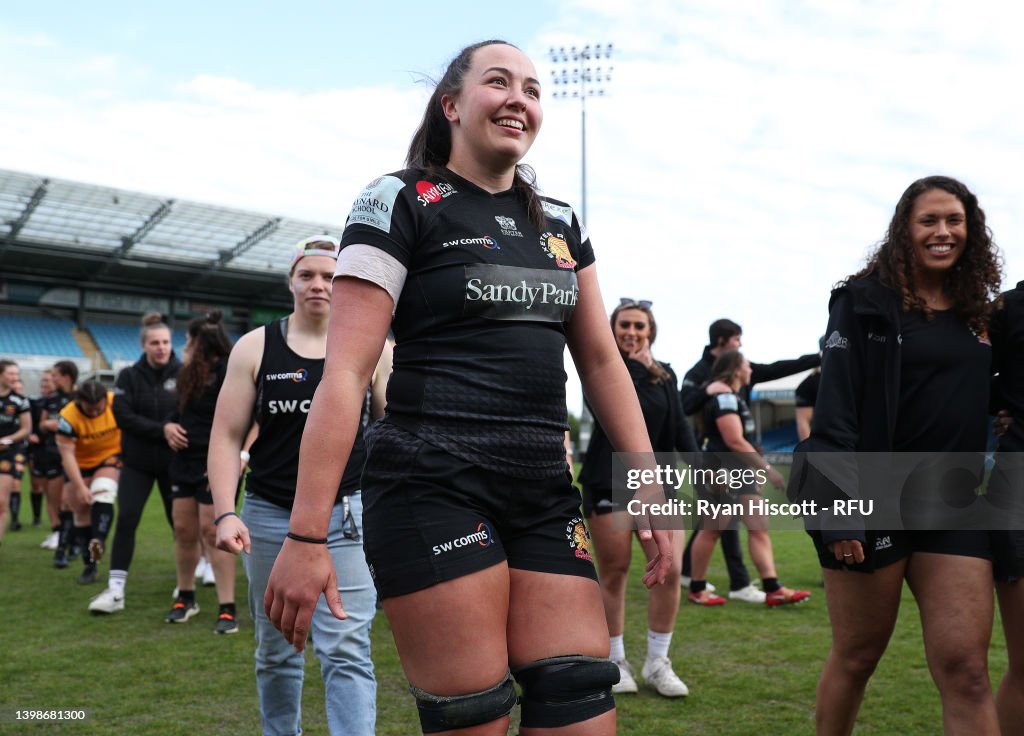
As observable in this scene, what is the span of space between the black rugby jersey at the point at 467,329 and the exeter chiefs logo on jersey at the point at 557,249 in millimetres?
68

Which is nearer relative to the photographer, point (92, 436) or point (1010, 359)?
point (1010, 359)

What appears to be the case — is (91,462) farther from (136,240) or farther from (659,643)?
(136,240)

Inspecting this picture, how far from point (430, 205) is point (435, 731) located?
1.17m

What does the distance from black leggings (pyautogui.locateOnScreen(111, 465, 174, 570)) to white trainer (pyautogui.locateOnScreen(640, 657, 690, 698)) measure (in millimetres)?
4156

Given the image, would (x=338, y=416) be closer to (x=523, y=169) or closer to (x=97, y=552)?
(x=523, y=169)

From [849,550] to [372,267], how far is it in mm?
1826

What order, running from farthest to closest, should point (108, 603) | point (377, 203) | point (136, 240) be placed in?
1. point (136, 240)
2. point (108, 603)
3. point (377, 203)

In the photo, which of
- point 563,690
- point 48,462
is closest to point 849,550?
point 563,690

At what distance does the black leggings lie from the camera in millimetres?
7566

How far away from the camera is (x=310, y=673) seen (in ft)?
18.4

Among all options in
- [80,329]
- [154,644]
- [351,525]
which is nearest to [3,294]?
[80,329]

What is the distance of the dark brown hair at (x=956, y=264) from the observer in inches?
127

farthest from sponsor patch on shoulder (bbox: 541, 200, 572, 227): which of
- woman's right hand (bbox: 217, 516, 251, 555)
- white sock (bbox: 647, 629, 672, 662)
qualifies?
white sock (bbox: 647, 629, 672, 662)

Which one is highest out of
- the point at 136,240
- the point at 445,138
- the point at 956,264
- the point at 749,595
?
the point at 136,240
